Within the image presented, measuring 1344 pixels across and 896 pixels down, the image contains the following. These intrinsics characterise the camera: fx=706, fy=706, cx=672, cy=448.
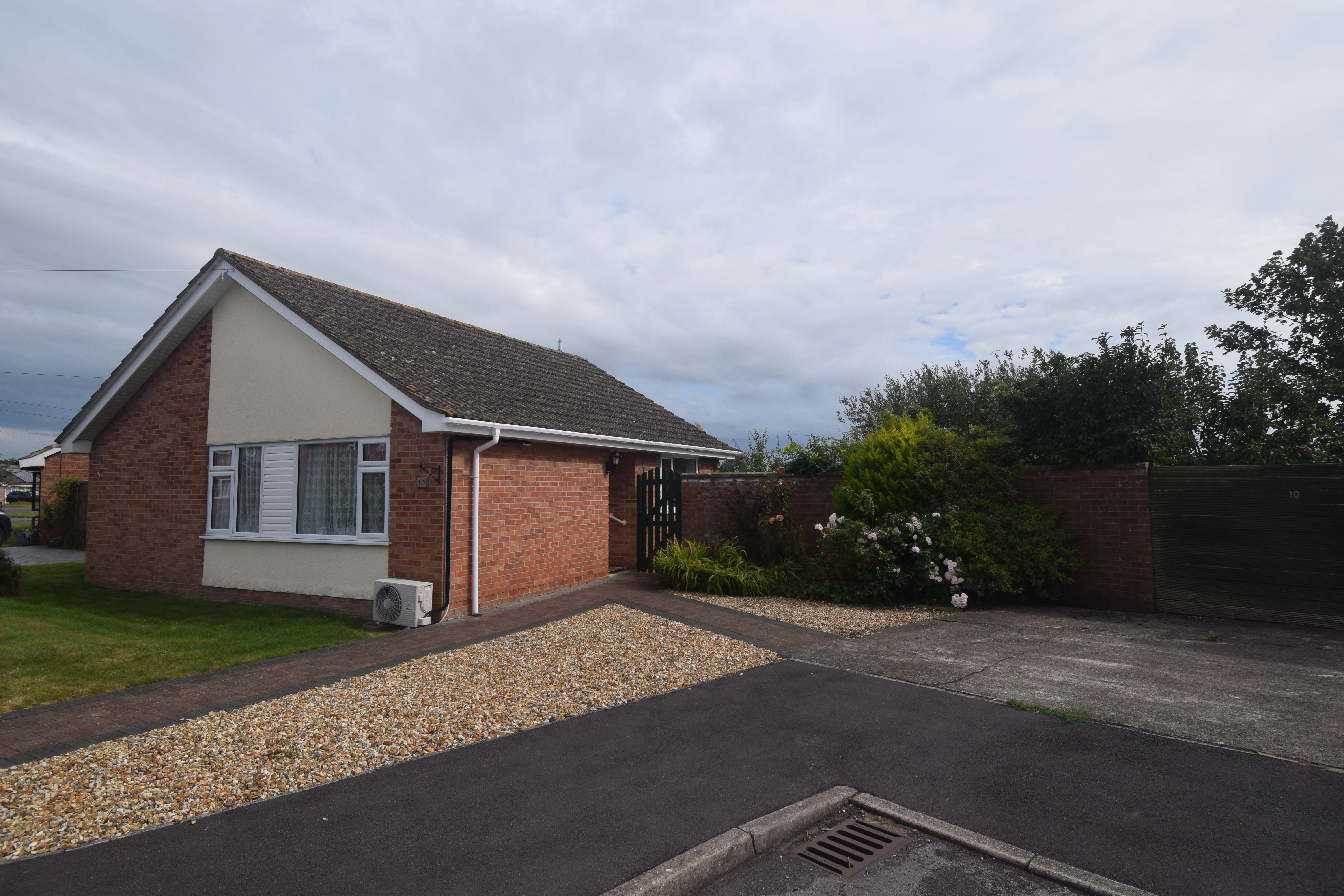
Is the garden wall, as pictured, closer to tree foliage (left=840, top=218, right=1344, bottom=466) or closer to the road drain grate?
tree foliage (left=840, top=218, right=1344, bottom=466)

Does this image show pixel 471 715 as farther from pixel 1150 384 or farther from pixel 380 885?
pixel 1150 384

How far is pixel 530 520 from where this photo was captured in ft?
35.5

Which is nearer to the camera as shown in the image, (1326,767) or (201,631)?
(1326,767)

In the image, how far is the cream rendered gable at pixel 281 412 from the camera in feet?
32.9

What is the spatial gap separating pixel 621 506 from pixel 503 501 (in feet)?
11.6

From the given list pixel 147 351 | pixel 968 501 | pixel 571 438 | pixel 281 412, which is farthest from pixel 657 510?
pixel 147 351

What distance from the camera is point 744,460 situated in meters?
21.8

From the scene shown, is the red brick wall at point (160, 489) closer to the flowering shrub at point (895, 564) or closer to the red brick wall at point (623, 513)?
the red brick wall at point (623, 513)

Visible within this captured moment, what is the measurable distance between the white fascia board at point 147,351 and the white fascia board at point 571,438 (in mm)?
5315

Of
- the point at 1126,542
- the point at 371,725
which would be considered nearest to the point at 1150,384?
the point at 1126,542

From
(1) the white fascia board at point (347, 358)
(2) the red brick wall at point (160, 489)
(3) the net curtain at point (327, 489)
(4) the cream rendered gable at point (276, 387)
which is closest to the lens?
(1) the white fascia board at point (347, 358)

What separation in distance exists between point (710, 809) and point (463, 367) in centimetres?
947

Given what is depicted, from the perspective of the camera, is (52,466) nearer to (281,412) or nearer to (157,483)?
(157,483)

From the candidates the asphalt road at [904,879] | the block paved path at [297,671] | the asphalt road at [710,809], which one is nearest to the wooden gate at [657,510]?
the block paved path at [297,671]
